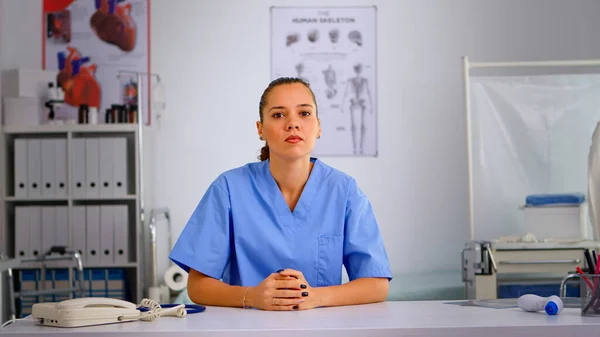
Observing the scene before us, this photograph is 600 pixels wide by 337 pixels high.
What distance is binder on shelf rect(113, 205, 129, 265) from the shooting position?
400cm

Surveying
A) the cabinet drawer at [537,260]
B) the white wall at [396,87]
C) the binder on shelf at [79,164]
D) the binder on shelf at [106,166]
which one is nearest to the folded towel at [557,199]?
the cabinet drawer at [537,260]

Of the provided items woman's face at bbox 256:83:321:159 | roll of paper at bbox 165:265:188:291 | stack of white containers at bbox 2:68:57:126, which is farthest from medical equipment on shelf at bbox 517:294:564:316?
stack of white containers at bbox 2:68:57:126

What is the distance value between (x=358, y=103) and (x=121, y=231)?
1507 mm

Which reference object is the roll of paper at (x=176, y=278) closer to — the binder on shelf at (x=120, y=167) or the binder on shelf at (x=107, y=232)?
the binder on shelf at (x=107, y=232)

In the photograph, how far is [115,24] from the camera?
4469 millimetres

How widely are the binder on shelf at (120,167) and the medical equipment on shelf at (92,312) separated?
252 centimetres

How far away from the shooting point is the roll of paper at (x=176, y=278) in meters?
4.02

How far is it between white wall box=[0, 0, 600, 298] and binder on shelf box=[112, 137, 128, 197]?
1.50 ft

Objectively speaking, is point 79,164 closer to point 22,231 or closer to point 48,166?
point 48,166

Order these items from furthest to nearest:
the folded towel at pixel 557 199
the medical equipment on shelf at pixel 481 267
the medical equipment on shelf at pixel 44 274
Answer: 1. the medical equipment on shelf at pixel 44 274
2. the folded towel at pixel 557 199
3. the medical equipment on shelf at pixel 481 267

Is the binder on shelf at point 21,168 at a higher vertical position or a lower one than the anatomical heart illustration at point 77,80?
lower

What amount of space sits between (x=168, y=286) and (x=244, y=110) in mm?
1085

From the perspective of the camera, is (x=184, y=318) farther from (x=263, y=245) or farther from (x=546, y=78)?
(x=546, y=78)

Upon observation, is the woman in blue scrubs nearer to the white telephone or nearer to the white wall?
the white telephone
